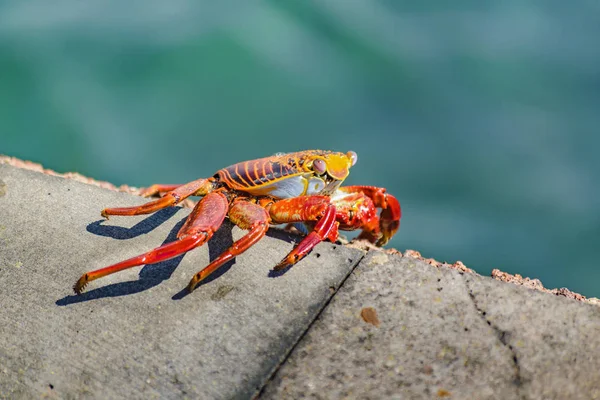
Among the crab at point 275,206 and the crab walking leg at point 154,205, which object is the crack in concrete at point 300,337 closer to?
the crab at point 275,206

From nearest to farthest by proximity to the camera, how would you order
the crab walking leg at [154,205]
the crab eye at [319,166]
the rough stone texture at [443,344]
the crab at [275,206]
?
the rough stone texture at [443,344] < the crab at [275,206] < the crab walking leg at [154,205] < the crab eye at [319,166]

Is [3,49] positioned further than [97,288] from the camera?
Yes

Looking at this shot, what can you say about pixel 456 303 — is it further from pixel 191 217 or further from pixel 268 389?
pixel 191 217

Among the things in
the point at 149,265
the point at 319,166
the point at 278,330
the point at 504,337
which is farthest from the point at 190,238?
the point at 504,337

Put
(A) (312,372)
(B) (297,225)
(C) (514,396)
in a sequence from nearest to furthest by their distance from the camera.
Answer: (C) (514,396) < (A) (312,372) < (B) (297,225)

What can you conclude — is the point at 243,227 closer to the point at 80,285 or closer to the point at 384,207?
the point at 80,285

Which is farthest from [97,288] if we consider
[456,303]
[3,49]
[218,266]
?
[3,49]

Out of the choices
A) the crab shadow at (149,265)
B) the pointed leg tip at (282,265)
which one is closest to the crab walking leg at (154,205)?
the crab shadow at (149,265)
